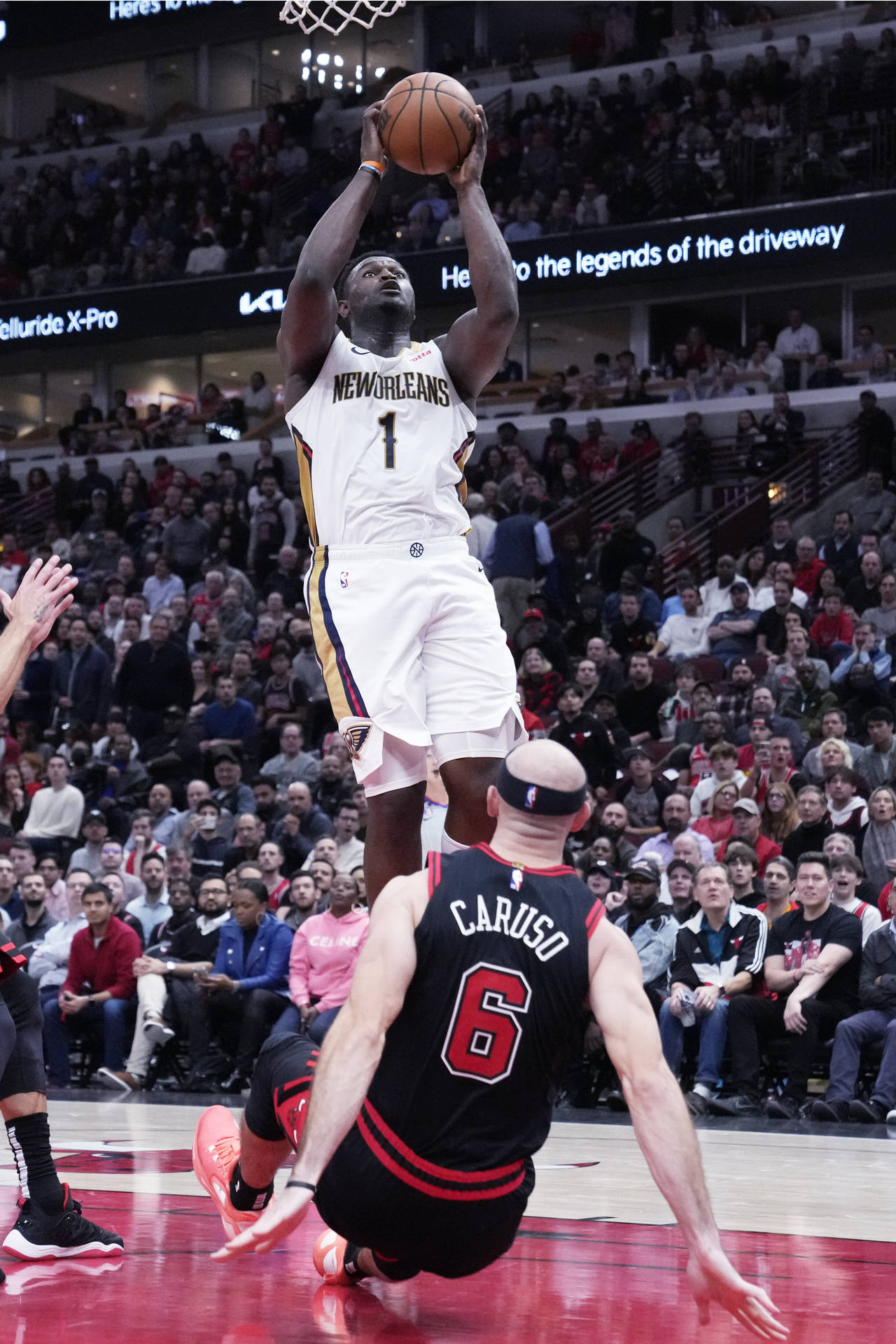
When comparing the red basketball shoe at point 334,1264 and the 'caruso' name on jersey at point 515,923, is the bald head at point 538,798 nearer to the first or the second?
the 'caruso' name on jersey at point 515,923

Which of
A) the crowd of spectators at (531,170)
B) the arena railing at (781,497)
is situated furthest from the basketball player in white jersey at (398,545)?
the crowd of spectators at (531,170)

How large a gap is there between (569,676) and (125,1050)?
17.7 feet

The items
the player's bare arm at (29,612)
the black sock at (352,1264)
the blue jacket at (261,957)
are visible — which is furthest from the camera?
the blue jacket at (261,957)

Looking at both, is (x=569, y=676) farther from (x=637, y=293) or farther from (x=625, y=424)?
(x=637, y=293)

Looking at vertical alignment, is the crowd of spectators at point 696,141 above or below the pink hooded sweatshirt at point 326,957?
above

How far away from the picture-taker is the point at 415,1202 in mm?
3527

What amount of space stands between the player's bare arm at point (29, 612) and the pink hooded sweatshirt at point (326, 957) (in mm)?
6282

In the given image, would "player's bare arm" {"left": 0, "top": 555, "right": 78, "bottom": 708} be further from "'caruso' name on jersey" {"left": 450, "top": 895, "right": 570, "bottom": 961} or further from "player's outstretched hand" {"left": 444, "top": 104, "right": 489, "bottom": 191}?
"player's outstretched hand" {"left": 444, "top": 104, "right": 489, "bottom": 191}

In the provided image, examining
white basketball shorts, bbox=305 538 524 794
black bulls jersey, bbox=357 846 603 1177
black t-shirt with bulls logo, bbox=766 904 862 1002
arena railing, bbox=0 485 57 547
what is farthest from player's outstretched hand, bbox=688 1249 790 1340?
arena railing, bbox=0 485 57 547

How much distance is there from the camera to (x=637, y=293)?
2533 cm

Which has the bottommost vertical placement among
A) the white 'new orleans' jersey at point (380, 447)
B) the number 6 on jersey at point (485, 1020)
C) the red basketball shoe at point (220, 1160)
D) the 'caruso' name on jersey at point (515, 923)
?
the red basketball shoe at point (220, 1160)

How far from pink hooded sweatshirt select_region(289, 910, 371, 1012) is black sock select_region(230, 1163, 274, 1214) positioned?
20.3ft

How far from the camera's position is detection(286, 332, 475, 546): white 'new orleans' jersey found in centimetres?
487

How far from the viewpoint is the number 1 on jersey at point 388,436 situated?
4.88 m
